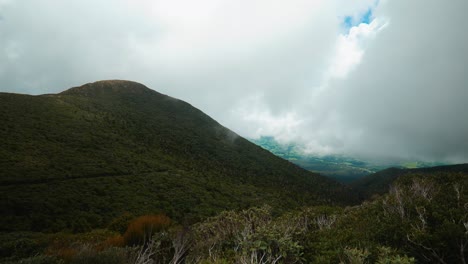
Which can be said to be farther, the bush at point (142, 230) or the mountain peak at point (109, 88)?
the mountain peak at point (109, 88)

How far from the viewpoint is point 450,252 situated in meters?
10.2

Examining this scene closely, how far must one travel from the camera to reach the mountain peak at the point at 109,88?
12526 centimetres

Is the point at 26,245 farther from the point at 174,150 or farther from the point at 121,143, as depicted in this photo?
the point at 174,150

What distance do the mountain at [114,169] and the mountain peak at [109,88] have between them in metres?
2.33

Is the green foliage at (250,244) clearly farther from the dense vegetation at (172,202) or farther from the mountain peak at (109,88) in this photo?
the mountain peak at (109,88)

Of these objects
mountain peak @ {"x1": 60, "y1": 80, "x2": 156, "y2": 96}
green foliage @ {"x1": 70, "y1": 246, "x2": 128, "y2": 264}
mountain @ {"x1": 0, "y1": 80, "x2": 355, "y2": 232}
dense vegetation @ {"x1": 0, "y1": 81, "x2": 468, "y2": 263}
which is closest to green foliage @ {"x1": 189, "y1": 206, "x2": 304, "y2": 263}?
dense vegetation @ {"x1": 0, "y1": 81, "x2": 468, "y2": 263}

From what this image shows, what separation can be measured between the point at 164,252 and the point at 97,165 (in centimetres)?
5297

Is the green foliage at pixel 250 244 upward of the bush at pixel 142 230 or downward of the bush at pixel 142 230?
upward

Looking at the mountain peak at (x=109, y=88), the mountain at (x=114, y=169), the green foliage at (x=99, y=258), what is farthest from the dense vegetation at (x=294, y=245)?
the mountain peak at (x=109, y=88)

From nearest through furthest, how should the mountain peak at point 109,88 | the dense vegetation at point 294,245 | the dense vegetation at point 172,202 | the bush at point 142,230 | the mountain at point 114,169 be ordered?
the dense vegetation at point 294,245
the dense vegetation at point 172,202
the bush at point 142,230
the mountain at point 114,169
the mountain peak at point 109,88

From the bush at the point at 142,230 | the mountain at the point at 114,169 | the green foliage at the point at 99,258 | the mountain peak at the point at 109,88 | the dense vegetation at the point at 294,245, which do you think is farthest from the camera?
the mountain peak at the point at 109,88

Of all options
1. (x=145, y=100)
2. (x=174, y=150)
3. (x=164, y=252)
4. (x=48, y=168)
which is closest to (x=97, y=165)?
(x=48, y=168)

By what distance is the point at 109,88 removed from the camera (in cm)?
14288

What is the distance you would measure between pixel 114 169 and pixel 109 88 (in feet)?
345
